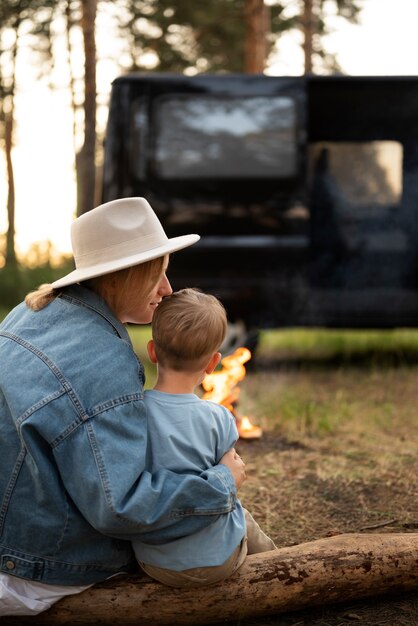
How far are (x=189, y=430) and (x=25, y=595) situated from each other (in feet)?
2.17

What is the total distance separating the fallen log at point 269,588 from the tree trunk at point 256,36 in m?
11.3

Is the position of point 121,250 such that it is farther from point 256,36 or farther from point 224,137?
point 256,36

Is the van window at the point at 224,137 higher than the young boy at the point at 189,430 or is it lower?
higher

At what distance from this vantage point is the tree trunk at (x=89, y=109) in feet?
38.9

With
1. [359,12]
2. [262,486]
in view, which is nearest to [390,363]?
[262,486]

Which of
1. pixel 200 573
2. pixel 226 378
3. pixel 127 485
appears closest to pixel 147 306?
pixel 127 485

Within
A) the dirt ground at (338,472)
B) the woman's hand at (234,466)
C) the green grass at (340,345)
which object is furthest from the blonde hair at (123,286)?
the green grass at (340,345)

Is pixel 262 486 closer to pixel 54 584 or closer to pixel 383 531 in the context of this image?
pixel 383 531

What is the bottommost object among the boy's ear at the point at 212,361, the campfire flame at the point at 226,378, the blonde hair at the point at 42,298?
the campfire flame at the point at 226,378

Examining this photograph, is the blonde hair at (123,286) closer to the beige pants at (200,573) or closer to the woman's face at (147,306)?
the woman's face at (147,306)

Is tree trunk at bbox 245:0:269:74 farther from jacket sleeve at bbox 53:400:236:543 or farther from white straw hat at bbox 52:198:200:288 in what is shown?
jacket sleeve at bbox 53:400:236:543

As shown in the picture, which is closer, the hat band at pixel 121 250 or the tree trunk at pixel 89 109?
the hat band at pixel 121 250

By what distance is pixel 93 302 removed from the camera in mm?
2352

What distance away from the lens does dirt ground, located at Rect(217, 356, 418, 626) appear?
8.35 ft
